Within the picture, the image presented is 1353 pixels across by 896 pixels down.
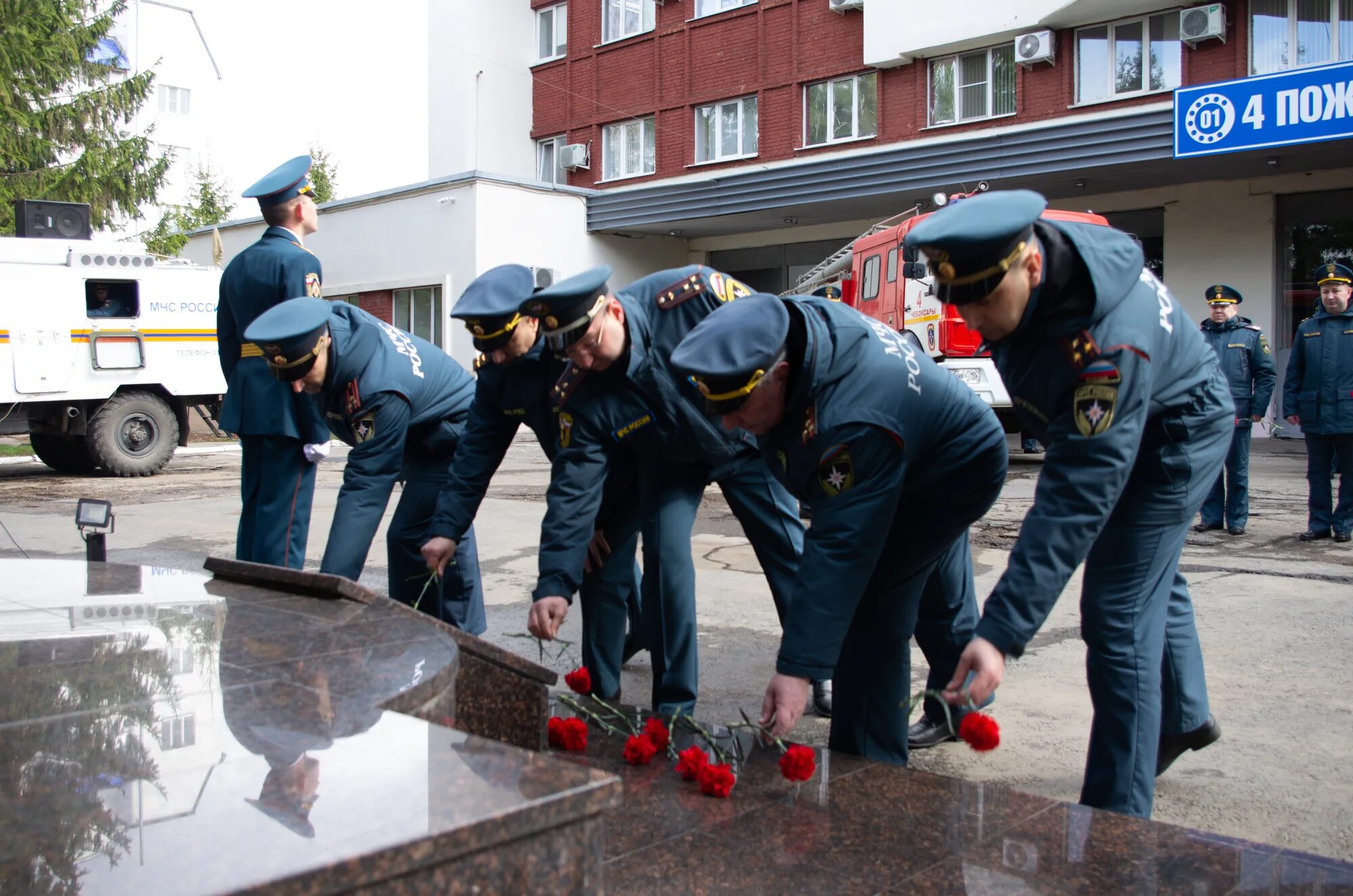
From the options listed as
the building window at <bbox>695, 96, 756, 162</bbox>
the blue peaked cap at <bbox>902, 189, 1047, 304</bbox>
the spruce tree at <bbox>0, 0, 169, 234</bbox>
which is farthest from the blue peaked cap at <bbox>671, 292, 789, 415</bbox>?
the building window at <bbox>695, 96, 756, 162</bbox>

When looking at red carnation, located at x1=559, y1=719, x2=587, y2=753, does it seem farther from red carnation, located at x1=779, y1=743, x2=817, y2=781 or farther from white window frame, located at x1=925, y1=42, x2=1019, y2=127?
white window frame, located at x1=925, y1=42, x2=1019, y2=127

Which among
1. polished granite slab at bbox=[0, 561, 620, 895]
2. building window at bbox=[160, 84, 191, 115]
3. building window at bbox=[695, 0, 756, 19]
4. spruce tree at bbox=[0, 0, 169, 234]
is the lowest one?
polished granite slab at bbox=[0, 561, 620, 895]

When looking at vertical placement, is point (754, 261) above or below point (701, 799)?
above

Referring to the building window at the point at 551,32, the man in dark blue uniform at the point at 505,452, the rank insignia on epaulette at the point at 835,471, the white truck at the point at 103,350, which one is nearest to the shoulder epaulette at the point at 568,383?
the man in dark blue uniform at the point at 505,452

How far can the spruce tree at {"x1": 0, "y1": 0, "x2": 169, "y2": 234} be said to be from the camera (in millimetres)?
18797

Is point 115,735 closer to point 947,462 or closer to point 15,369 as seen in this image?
point 947,462

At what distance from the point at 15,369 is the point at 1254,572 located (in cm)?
1285

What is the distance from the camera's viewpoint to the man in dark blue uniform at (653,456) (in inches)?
145

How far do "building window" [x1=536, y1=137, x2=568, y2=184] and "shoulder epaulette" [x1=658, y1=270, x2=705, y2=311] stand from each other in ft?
78.2

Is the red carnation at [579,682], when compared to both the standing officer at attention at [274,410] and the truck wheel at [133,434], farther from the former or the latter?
the truck wheel at [133,434]

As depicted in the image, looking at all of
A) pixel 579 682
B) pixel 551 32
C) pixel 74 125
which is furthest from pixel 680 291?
pixel 551 32

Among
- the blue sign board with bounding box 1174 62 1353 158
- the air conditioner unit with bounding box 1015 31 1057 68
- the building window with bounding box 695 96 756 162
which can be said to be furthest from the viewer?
the building window with bounding box 695 96 756 162

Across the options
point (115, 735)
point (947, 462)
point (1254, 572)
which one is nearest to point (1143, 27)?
point (1254, 572)

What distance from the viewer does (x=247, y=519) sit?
5.06 metres
